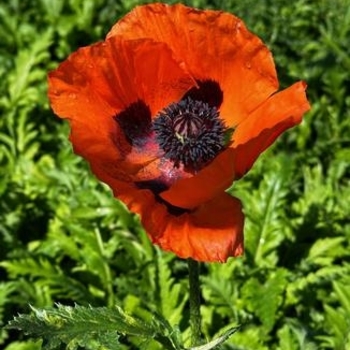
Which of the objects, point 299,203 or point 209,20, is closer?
point 209,20

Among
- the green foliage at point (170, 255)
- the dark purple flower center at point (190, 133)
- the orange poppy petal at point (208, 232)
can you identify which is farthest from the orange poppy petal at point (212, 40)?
the green foliage at point (170, 255)

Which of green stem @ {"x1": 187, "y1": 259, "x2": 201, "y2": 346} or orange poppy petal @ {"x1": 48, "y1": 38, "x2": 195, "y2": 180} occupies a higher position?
orange poppy petal @ {"x1": 48, "y1": 38, "x2": 195, "y2": 180}

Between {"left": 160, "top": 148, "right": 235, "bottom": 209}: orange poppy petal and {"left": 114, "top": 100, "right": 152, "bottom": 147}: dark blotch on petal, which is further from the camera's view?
{"left": 114, "top": 100, "right": 152, "bottom": 147}: dark blotch on petal

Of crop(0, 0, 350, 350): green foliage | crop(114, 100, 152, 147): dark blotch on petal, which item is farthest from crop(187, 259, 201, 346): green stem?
crop(114, 100, 152, 147): dark blotch on petal

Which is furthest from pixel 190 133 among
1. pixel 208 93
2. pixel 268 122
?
pixel 268 122

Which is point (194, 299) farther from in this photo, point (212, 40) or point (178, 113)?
point (212, 40)

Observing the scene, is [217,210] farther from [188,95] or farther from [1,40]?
[1,40]

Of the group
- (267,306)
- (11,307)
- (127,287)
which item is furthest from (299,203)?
(11,307)

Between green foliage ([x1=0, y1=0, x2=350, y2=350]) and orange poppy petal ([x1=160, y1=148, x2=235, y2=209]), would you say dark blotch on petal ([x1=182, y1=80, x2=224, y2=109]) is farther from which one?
green foliage ([x1=0, y1=0, x2=350, y2=350])
